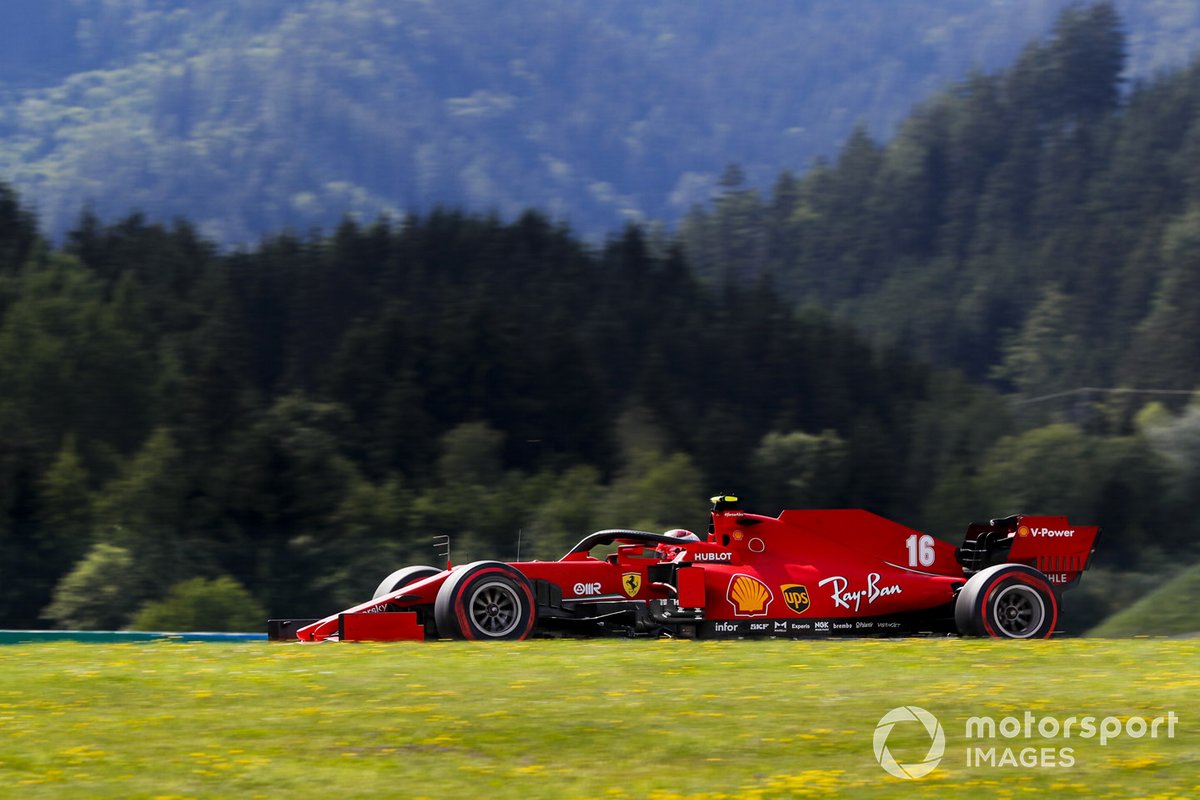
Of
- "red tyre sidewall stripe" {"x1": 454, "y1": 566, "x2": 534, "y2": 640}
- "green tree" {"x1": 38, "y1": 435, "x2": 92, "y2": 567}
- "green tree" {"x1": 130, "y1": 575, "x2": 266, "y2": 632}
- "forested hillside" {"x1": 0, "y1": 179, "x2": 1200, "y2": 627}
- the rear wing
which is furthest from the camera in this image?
"green tree" {"x1": 38, "y1": 435, "x2": 92, "y2": 567}

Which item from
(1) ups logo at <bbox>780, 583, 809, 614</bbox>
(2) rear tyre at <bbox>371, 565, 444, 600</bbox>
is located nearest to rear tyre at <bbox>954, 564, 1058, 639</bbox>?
(1) ups logo at <bbox>780, 583, 809, 614</bbox>

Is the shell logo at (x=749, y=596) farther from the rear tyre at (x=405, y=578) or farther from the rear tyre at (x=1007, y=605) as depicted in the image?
the rear tyre at (x=405, y=578)

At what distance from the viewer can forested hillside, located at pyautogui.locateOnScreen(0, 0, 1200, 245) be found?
129m

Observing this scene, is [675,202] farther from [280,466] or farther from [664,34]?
[280,466]

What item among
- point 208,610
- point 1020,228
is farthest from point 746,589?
point 1020,228

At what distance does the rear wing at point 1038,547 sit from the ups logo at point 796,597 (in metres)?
1.94

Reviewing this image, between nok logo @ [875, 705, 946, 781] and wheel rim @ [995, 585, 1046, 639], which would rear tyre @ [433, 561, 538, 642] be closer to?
wheel rim @ [995, 585, 1046, 639]

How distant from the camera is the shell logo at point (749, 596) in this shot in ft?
46.2

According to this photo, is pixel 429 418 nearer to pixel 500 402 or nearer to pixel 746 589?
pixel 500 402

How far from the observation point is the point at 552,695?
32.3ft

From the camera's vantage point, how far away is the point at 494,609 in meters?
13.5

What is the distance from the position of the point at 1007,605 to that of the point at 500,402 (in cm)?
4289

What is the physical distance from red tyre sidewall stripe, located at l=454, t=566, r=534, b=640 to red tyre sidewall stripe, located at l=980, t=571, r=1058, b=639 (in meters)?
3.98

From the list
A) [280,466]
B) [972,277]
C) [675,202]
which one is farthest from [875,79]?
[280,466]
